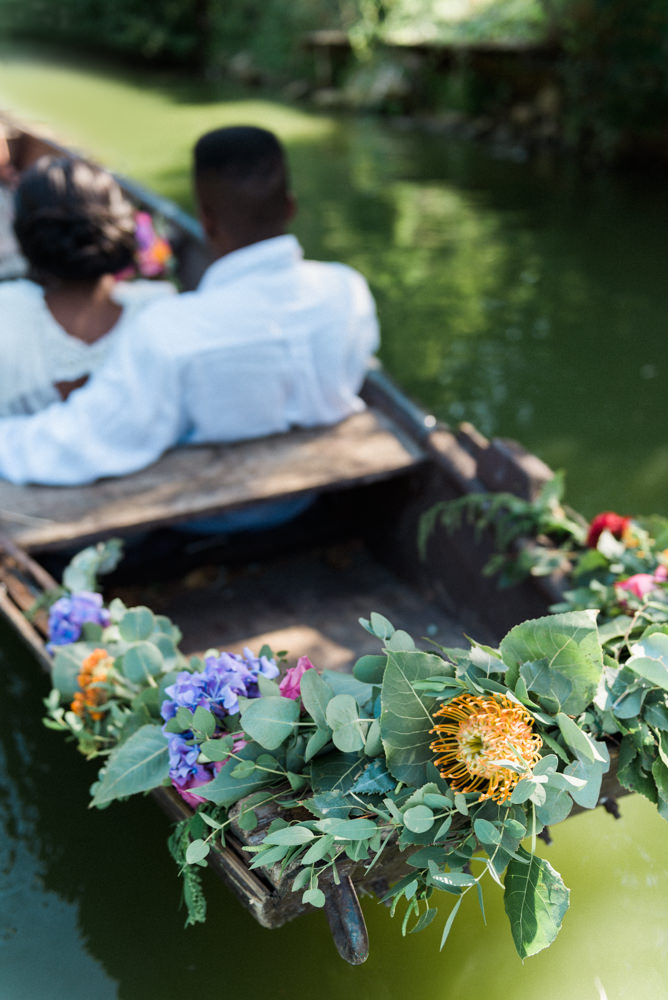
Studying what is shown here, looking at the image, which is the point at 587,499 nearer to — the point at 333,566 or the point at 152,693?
the point at 333,566

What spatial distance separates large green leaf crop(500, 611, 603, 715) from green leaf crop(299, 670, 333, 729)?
252 mm

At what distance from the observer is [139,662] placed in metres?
1.67

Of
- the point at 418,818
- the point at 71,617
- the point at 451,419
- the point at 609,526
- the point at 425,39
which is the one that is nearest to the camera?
the point at 418,818

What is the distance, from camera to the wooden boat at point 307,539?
2256mm

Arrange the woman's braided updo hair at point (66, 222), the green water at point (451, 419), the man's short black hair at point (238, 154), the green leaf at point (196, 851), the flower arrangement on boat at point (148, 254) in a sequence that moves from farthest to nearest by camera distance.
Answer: the flower arrangement on boat at point (148, 254) → the woman's braided updo hair at point (66, 222) → the man's short black hair at point (238, 154) → the green water at point (451, 419) → the green leaf at point (196, 851)

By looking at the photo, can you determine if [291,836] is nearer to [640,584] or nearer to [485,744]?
[485,744]

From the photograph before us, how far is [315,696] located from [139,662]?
1.46 feet

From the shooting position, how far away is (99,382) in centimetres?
234

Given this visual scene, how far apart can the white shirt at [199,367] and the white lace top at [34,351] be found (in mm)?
123

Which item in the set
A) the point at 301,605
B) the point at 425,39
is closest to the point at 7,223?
the point at 301,605

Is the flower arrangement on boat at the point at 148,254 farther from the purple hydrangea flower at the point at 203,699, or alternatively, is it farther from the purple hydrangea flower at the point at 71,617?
the purple hydrangea flower at the point at 203,699

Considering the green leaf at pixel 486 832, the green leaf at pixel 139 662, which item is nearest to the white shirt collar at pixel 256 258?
the green leaf at pixel 139 662

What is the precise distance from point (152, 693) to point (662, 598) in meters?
0.94

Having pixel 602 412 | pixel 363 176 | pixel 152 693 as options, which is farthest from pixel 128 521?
pixel 363 176
